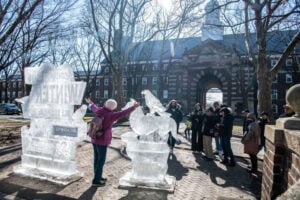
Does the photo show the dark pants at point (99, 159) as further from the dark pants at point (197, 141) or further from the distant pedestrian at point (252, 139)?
the dark pants at point (197, 141)

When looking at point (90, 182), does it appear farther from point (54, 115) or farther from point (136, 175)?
point (54, 115)

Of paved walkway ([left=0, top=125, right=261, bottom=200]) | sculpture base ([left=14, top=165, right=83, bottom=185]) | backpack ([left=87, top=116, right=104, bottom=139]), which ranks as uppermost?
backpack ([left=87, top=116, right=104, bottom=139])

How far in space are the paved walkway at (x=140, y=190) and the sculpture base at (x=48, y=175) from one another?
0.14m

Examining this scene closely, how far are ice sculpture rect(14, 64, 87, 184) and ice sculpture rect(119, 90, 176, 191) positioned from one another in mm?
1201

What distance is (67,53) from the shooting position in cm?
3622

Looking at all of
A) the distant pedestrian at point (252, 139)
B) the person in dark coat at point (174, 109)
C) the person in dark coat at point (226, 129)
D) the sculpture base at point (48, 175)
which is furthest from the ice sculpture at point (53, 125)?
the person in dark coat at point (174, 109)

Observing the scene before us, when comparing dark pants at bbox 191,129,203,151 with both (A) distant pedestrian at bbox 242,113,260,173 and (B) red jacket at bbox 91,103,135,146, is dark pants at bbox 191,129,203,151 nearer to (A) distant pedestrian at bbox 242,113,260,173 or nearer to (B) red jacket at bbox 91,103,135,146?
(A) distant pedestrian at bbox 242,113,260,173

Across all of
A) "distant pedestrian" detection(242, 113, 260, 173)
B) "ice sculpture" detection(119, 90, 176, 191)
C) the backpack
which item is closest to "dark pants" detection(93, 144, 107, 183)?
the backpack

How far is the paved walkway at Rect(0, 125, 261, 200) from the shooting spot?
564cm

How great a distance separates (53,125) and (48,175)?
117cm

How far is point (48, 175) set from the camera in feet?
21.7

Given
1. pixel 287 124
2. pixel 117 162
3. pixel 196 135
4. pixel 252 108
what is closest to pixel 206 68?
pixel 252 108

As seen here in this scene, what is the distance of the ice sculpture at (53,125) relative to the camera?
21.7 feet

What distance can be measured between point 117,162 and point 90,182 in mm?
2074
